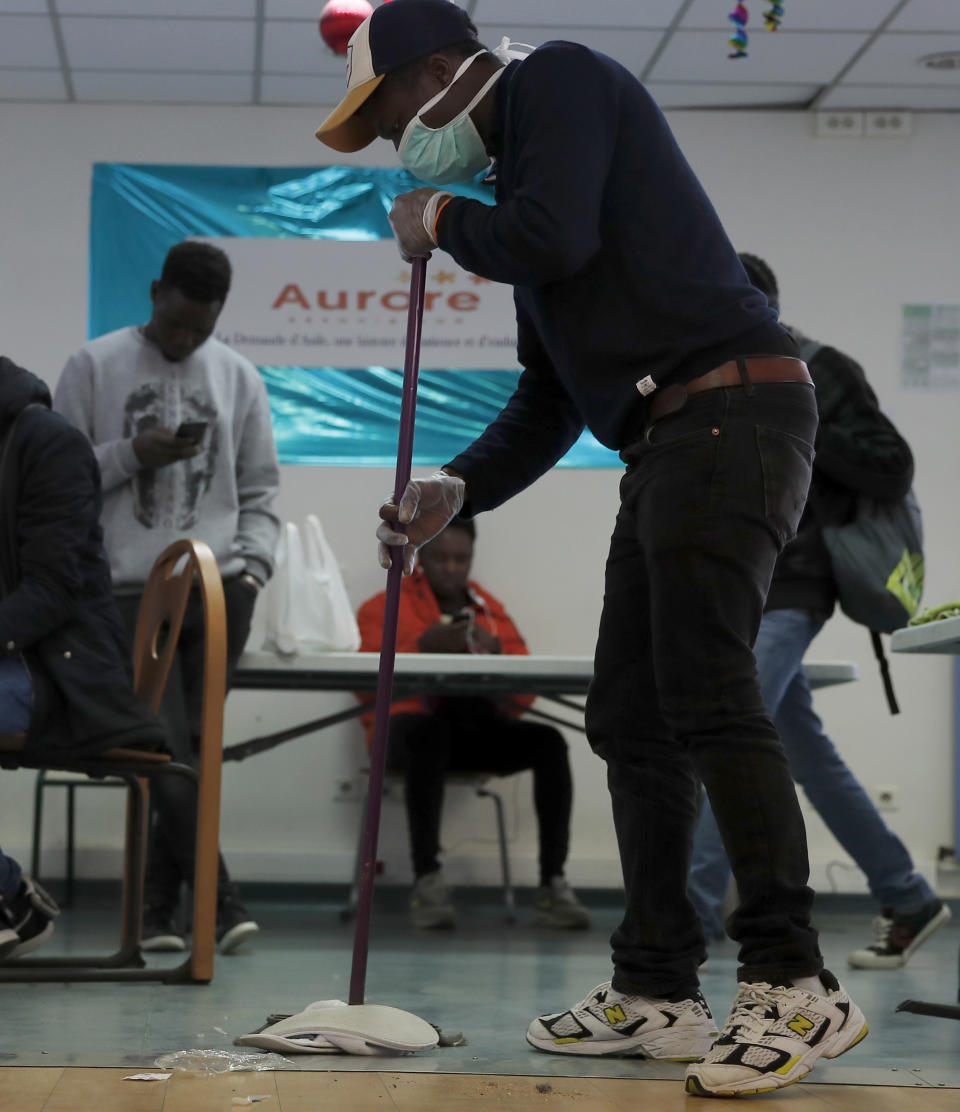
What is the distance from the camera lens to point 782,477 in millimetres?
1641

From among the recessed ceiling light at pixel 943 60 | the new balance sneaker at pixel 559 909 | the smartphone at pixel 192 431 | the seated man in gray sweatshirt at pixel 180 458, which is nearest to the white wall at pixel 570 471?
the recessed ceiling light at pixel 943 60

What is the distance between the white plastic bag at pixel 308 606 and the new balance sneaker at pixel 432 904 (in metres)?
0.75

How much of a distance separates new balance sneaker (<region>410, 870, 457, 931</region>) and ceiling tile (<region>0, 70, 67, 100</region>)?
286 centimetres

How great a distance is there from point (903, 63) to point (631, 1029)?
3.89 metres

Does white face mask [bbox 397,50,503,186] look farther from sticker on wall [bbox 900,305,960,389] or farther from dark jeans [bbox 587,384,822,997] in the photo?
sticker on wall [bbox 900,305,960,389]

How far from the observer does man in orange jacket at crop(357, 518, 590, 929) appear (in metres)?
4.02

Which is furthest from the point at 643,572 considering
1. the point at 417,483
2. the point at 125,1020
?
the point at 125,1020

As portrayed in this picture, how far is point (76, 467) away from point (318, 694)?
7.88 ft

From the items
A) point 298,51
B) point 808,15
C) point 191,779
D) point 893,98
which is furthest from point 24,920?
point 893,98

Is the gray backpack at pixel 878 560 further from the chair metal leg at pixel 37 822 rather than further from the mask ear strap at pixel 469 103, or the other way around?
the chair metal leg at pixel 37 822

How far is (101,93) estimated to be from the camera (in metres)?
4.95

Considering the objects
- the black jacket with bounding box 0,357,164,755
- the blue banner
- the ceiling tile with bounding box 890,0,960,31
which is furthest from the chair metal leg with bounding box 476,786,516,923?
the ceiling tile with bounding box 890,0,960,31

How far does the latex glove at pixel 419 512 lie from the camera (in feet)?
6.08

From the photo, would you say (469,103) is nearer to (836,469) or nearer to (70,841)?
(836,469)
